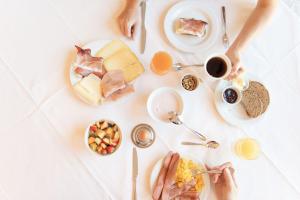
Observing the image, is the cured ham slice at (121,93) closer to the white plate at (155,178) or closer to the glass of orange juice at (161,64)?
the glass of orange juice at (161,64)

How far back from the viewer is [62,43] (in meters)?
1.15

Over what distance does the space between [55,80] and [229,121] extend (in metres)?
0.57

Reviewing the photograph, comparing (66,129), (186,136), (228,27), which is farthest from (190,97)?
(66,129)

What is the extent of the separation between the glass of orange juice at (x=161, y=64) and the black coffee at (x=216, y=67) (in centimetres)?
13

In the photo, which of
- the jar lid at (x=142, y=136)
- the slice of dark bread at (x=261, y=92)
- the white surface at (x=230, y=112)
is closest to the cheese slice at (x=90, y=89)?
the jar lid at (x=142, y=136)

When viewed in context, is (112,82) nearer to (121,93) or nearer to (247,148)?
(121,93)

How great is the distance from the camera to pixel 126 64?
113cm

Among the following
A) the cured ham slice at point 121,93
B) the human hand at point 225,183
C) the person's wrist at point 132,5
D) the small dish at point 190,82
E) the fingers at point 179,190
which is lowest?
the human hand at point 225,183

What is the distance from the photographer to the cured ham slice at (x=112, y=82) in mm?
1086

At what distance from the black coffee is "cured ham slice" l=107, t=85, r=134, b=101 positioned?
250 mm

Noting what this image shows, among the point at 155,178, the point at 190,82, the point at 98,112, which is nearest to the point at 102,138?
the point at 98,112

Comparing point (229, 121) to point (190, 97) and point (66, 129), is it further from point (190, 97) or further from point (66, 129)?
point (66, 129)

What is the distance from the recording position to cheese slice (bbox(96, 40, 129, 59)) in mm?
1131

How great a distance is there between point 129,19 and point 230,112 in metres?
0.45
